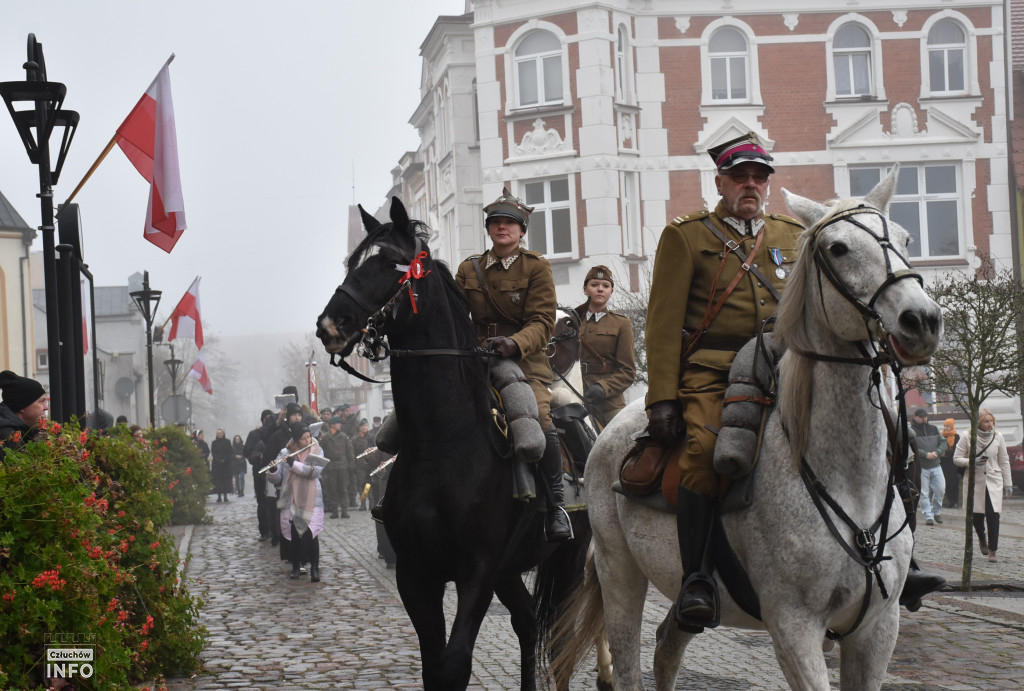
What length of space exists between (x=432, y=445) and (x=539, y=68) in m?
29.0

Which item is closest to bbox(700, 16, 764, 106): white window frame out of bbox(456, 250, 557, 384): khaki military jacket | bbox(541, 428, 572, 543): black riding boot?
bbox(456, 250, 557, 384): khaki military jacket

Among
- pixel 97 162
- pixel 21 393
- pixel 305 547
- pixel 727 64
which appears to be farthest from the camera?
pixel 727 64

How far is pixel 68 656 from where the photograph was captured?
5.74 meters

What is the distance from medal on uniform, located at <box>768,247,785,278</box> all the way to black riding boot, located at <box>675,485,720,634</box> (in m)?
1.08

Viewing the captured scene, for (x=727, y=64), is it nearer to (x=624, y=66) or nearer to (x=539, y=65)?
(x=624, y=66)

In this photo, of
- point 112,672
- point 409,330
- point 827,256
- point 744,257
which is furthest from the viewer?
point 409,330

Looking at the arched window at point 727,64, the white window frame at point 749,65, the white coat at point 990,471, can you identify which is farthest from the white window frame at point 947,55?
the white coat at point 990,471

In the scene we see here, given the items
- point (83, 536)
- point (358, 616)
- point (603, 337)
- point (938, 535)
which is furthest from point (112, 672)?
point (938, 535)

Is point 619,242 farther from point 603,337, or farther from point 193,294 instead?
point 603,337

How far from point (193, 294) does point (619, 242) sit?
11.7 meters

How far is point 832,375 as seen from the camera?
504cm

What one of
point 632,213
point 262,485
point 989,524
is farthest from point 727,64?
point 989,524

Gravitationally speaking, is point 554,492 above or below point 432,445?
below

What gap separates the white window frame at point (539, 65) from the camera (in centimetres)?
3410
